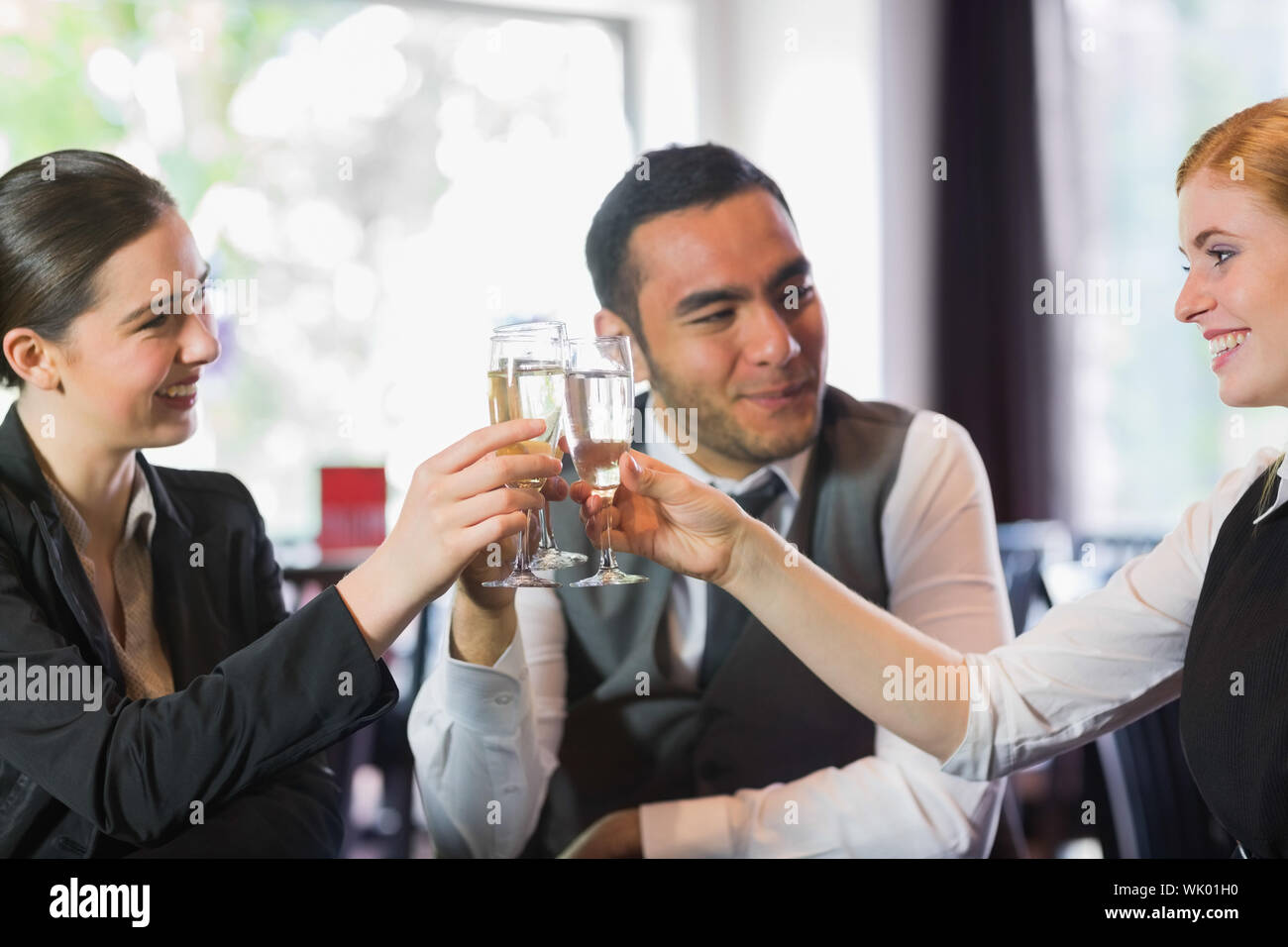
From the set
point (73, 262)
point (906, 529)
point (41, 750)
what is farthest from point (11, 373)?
point (906, 529)

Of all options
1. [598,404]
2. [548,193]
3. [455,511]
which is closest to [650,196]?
[548,193]

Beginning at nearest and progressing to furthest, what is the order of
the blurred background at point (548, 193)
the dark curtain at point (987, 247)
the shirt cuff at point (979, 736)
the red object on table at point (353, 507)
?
the shirt cuff at point (979, 736)
the blurred background at point (548, 193)
the dark curtain at point (987, 247)
the red object on table at point (353, 507)

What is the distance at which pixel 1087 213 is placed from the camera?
8.65 ft

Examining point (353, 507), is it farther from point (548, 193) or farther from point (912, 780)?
point (912, 780)

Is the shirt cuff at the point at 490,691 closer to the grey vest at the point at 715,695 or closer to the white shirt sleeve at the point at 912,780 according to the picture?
the grey vest at the point at 715,695

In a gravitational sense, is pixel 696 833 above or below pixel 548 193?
below

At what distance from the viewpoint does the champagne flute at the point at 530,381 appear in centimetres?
119

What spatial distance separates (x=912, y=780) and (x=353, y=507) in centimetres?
103

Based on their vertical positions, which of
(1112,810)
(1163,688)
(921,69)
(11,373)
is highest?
(921,69)

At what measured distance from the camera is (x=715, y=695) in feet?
5.42

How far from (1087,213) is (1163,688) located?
56.7 inches

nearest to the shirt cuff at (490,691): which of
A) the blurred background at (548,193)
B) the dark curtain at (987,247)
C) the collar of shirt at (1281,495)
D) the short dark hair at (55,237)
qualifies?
the blurred background at (548,193)

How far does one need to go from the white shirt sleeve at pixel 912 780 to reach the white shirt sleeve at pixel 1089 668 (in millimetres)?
106
